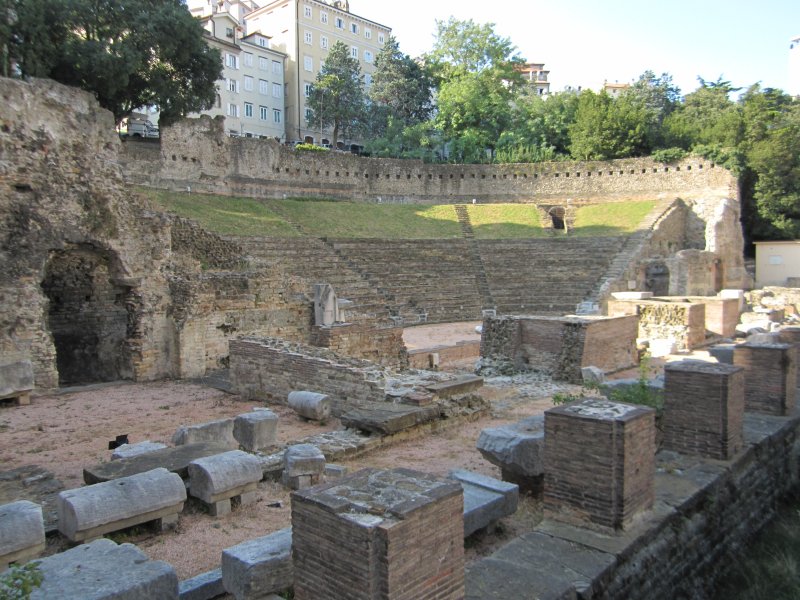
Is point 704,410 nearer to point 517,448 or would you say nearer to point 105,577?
point 517,448

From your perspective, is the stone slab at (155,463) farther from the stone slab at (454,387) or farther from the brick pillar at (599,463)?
the brick pillar at (599,463)

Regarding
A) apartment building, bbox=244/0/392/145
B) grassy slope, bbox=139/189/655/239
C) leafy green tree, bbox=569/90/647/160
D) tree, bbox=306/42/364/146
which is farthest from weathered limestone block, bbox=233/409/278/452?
apartment building, bbox=244/0/392/145

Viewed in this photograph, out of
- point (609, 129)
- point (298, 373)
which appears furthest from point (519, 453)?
point (609, 129)

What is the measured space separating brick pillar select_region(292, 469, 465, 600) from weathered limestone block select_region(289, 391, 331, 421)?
17.8 feet

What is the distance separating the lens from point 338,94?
141 ft

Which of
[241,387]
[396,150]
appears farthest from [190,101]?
[241,387]

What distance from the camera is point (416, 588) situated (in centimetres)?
297

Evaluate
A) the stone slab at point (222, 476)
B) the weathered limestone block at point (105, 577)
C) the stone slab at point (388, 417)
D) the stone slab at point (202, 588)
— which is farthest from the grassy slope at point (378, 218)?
the weathered limestone block at point (105, 577)

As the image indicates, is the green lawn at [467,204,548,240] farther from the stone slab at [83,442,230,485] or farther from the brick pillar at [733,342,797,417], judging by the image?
the stone slab at [83,442,230,485]

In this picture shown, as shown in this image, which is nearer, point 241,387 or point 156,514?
point 156,514

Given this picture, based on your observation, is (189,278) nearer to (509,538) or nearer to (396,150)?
(509,538)

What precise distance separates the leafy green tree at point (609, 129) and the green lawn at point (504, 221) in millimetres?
6395

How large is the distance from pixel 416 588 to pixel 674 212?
30.9m

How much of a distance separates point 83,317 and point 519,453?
12.1 m
